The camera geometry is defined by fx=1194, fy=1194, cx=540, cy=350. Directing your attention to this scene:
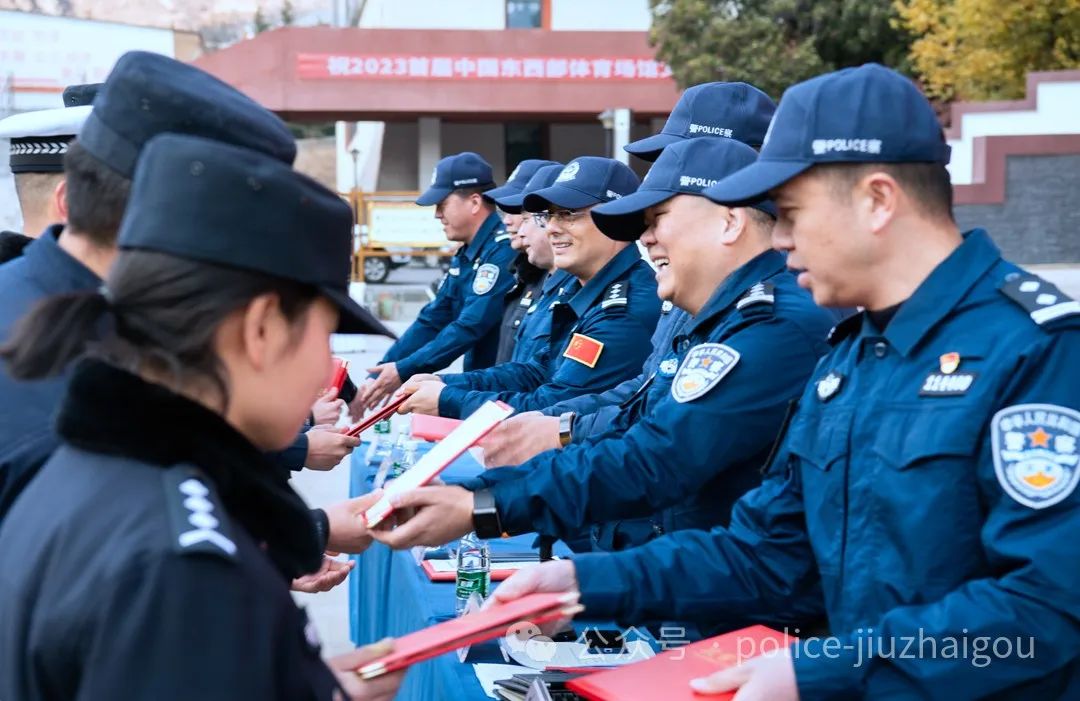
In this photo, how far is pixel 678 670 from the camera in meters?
1.92

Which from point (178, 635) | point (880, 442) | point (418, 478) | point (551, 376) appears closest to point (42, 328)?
point (178, 635)

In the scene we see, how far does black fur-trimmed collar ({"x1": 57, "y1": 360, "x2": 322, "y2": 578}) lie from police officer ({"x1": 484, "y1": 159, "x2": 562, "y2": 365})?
419cm

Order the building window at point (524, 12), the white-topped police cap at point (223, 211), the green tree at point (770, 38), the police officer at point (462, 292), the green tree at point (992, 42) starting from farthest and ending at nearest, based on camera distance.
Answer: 1. the building window at point (524, 12)
2. the green tree at point (770, 38)
3. the green tree at point (992, 42)
4. the police officer at point (462, 292)
5. the white-topped police cap at point (223, 211)

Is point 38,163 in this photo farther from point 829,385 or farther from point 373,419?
point 829,385

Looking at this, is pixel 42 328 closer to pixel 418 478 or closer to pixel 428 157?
pixel 418 478

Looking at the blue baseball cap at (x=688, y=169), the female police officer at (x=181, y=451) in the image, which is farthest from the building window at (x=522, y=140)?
the female police officer at (x=181, y=451)

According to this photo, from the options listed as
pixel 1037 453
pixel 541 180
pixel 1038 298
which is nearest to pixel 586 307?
pixel 541 180

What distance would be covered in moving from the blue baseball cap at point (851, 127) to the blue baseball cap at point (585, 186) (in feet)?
7.94

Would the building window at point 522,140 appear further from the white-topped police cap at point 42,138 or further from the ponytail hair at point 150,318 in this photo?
the ponytail hair at point 150,318

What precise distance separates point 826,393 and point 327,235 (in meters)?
1.04

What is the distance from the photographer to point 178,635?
1055mm

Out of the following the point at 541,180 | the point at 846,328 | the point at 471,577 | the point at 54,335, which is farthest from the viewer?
the point at 541,180

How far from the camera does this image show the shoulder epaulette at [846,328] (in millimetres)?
2066

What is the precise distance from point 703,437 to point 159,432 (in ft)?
5.08
